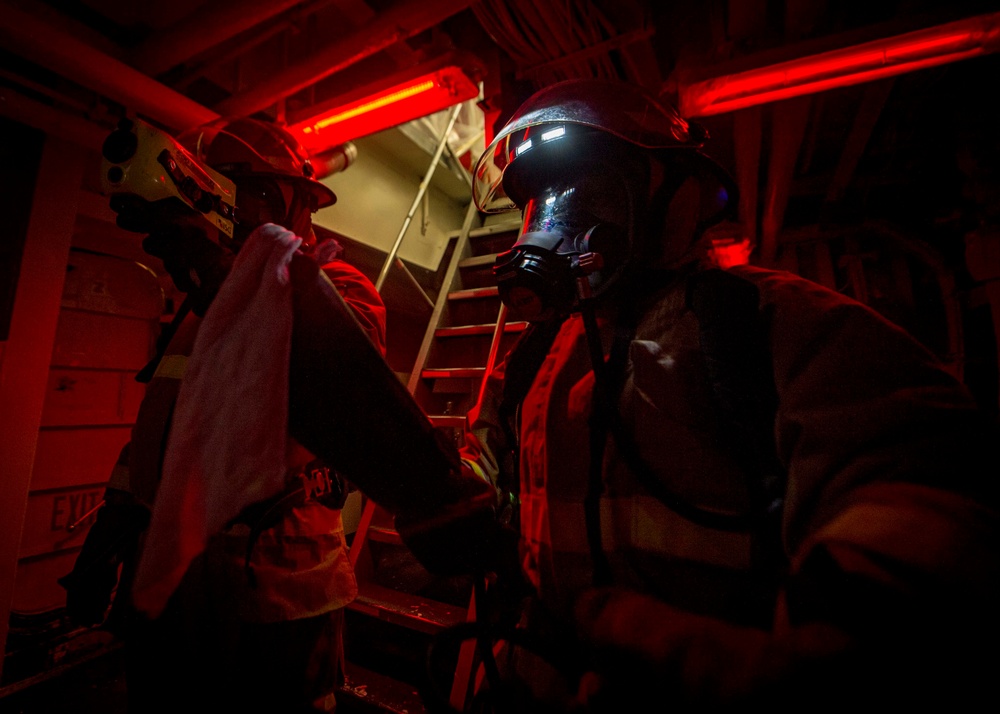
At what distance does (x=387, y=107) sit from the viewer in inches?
97.0

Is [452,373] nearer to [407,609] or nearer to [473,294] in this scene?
[473,294]

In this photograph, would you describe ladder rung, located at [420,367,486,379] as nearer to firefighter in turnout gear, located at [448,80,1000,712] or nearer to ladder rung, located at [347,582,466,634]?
firefighter in turnout gear, located at [448,80,1000,712]

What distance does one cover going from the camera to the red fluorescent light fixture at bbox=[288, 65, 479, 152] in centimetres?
229

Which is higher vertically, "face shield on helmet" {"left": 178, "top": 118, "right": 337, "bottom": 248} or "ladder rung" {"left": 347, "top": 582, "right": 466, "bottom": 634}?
"face shield on helmet" {"left": 178, "top": 118, "right": 337, "bottom": 248}

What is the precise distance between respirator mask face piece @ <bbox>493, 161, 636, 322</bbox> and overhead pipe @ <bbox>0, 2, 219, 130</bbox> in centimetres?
227

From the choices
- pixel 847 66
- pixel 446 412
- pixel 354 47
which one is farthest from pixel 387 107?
pixel 847 66

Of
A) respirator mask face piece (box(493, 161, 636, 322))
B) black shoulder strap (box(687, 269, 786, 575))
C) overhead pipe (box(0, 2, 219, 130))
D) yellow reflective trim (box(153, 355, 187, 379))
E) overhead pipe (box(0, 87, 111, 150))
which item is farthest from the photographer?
overhead pipe (box(0, 87, 111, 150))

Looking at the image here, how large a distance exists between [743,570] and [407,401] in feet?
2.45

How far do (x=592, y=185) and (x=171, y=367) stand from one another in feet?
5.47

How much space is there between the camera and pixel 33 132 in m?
2.37

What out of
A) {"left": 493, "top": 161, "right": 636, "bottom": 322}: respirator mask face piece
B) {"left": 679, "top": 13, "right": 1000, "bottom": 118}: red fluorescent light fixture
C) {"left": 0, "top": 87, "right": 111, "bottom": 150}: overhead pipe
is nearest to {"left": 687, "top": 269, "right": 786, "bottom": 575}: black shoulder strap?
{"left": 493, "top": 161, "right": 636, "bottom": 322}: respirator mask face piece

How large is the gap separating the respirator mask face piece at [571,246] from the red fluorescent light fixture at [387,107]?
1.35 m

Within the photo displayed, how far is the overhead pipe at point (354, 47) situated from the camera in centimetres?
205

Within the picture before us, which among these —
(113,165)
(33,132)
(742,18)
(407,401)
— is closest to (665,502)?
(407,401)
